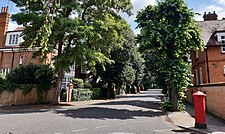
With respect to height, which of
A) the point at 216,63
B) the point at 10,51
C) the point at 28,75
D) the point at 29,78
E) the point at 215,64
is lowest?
the point at 29,78

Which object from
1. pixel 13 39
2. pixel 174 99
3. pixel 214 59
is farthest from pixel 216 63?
pixel 13 39

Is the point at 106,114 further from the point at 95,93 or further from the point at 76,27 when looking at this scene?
the point at 95,93

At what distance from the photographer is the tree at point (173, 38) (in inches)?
511

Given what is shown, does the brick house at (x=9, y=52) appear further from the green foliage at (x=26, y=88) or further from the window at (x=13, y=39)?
the green foliage at (x=26, y=88)

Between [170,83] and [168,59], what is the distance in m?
1.91

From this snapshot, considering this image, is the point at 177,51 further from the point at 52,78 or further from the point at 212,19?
the point at 212,19

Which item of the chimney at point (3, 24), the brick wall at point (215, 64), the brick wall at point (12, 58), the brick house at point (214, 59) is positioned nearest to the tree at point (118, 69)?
the brick wall at point (12, 58)

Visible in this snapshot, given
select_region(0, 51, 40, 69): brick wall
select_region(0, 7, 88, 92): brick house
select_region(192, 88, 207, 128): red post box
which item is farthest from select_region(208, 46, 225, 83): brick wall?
select_region(0, 51, 40, 69): brick wall

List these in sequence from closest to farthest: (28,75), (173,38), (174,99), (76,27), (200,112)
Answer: (200,112) → (173,38) → (174,99) → (76,27) → (28,75)

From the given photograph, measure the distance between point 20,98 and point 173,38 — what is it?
49.9 ft

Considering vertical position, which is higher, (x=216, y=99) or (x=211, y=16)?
(x=211, y=16)

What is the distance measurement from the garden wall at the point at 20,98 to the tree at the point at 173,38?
1263 centimetres

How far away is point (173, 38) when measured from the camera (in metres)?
13.0

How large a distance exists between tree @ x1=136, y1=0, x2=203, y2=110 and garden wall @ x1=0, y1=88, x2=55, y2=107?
12.6m
